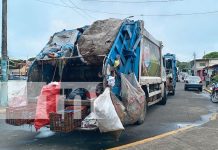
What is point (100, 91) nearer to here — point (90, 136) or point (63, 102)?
point (63, 102)

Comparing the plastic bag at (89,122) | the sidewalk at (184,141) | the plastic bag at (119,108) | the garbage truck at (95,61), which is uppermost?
the garbage truck at (95,61)

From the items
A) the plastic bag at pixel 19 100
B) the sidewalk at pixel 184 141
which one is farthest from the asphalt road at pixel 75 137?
the plastic bag at pixel 19 100

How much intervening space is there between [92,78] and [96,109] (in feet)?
6.65

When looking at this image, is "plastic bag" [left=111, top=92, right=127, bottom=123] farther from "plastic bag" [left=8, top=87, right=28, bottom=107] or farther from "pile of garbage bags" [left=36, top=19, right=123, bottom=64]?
"plastic bag" [left=8, top=87, right=28, bottom=107]

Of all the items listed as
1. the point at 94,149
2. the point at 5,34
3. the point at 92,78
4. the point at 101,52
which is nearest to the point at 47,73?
Answer: the point at 92,78

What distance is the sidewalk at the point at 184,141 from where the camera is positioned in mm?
6283

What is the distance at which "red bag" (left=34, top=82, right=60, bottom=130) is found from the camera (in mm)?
5973

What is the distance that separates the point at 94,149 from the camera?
623cm

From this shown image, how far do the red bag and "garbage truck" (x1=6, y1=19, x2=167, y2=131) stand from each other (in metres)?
0.36

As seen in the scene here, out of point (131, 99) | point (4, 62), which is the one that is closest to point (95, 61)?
point (131, 99)

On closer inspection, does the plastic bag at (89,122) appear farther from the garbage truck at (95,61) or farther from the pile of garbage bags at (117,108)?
the garbage truck at (95,61)

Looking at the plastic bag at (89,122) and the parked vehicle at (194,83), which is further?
the parked vehicle at (194,83)

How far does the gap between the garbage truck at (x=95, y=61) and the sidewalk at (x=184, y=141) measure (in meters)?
0.60

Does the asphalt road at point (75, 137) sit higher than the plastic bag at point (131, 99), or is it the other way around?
the plastic bag at point (131, 99)
